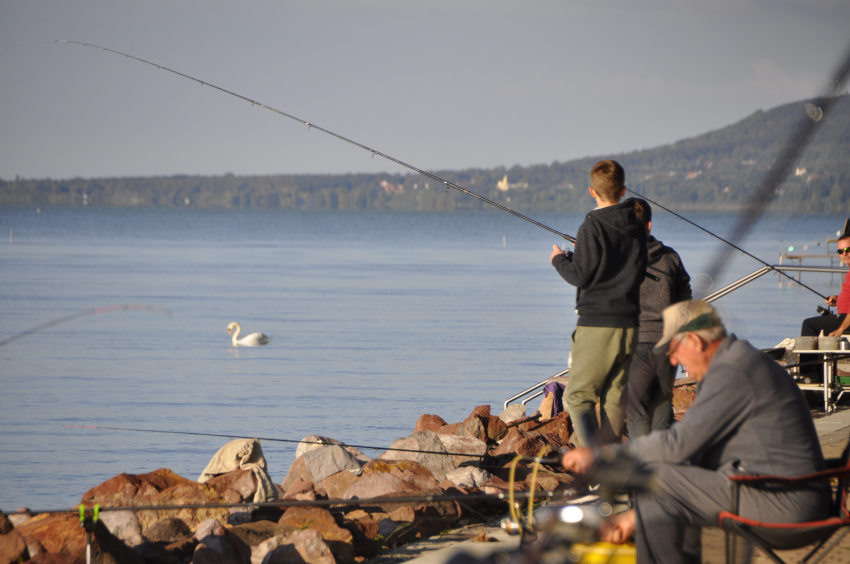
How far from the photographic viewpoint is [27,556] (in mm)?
3986

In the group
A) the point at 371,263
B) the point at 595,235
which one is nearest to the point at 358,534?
the point at 595,235

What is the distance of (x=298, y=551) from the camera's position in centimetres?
381

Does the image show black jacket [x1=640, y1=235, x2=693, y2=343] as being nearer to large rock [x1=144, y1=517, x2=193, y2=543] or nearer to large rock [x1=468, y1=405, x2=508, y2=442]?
large rock [x1=144, y1=517, x2=193, y2=543]

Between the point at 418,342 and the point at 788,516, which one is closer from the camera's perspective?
the point at 788,516

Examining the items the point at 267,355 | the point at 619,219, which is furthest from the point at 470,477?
the point at 267,355

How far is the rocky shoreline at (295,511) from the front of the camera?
386 cm

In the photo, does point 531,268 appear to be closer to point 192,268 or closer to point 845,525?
point 192,268

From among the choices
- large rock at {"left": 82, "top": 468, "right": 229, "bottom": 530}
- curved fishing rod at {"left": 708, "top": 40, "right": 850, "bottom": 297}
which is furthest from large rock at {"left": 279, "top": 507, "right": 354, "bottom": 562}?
curved fishing rod at {"left": 708, "top": 40, "right": 850, "bottom": 297}

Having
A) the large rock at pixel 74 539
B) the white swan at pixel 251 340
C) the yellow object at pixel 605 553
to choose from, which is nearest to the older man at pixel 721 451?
the yellow object at pixel 605 553

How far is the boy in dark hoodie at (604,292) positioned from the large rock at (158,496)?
77.9 inches

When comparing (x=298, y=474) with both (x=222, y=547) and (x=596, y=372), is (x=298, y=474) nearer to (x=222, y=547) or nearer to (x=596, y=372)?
(x=222, y=547)

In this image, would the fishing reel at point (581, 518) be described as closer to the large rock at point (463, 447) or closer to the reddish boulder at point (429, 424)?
the large rock at point (463, 447)

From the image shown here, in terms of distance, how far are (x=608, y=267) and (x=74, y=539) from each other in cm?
270

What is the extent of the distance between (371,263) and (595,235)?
37.9 metres
